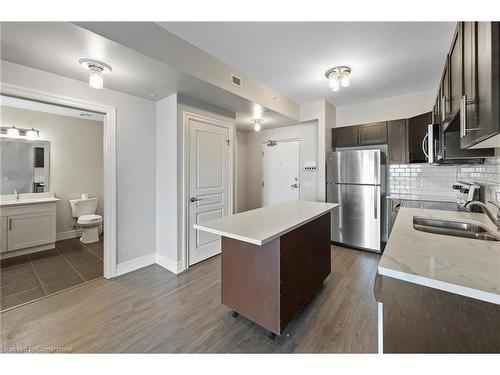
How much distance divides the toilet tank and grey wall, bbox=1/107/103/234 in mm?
191

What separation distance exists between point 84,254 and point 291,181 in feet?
12.6

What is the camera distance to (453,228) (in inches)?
63.9

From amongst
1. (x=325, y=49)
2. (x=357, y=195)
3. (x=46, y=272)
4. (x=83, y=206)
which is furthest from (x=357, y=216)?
(x=83, y=206)

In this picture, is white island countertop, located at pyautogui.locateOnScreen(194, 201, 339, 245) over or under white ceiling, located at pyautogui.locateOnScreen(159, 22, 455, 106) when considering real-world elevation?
under

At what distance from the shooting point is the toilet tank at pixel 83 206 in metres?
3.90

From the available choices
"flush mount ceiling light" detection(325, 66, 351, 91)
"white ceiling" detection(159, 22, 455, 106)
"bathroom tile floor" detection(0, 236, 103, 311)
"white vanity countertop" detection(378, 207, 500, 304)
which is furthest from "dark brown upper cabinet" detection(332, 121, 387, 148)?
"bathroom tile floor" detection(0, 236, 103, 311)

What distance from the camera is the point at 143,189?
2.85m

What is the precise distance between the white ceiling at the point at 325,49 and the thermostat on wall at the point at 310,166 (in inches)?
59.2

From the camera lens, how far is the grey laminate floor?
5.06ft

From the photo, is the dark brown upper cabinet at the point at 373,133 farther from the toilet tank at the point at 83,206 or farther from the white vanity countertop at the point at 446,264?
the toilet tank at the point at 83,206

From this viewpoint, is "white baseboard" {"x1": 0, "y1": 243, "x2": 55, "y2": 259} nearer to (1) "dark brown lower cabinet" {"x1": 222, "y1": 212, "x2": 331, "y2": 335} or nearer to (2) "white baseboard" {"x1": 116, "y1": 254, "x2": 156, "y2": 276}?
(2) "white baseboard" {"x1": 116, "y1": 254, "x2": 156, "y2": 276}

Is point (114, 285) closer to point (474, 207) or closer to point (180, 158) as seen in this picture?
point (180, 158)

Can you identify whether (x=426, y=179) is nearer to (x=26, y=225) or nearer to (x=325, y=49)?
(x=325, y=49)
